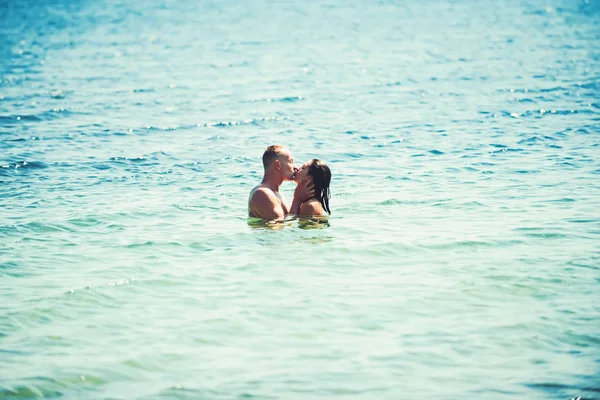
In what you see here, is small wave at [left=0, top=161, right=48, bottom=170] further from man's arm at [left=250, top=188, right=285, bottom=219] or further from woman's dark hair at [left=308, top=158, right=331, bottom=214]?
woman's dark hair at [left=308, top=158, right=331, bottom=214]

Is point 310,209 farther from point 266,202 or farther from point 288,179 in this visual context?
point 266,202

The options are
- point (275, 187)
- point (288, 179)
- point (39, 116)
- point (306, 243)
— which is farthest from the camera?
point (39, 116)

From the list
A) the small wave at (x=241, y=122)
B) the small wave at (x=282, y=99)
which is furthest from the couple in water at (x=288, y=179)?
the small wave at (x=282, y=99)

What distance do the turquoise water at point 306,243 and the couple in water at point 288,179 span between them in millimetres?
356

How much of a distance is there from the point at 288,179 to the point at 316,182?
42 cm

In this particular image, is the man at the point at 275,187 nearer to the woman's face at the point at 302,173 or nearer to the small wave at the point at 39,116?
the woman's face at the point at 302,173

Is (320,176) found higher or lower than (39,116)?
lower

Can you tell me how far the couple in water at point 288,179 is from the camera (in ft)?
34.3

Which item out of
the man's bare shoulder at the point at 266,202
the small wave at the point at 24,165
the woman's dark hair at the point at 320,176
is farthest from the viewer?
the small wave at the point at 24,165

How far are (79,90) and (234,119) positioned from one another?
769 centimetres

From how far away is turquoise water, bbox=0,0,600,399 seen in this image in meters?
6.51

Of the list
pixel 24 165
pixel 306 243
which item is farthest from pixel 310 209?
pixel 24 165

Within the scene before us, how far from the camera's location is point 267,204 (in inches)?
417

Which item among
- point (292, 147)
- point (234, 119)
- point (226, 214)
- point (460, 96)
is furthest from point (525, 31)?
point (226, 214)
